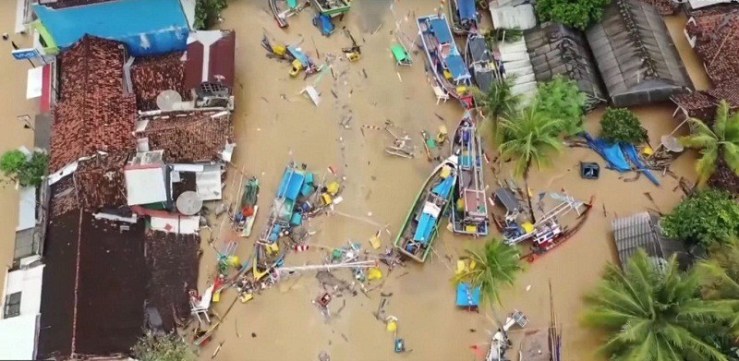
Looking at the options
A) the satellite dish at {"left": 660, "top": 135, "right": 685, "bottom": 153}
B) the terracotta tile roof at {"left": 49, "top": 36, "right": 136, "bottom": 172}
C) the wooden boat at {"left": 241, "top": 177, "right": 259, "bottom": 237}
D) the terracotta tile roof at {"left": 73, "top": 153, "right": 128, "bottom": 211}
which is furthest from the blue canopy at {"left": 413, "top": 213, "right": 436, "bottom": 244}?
the terracotta tile roof at {"left": 49, "top": 36, "right": 136, "bottom": 172}

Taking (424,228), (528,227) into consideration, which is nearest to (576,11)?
(528,227)

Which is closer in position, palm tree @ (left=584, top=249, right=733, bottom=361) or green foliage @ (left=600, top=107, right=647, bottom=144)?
palm tree @ (left=584, top=249, right=733, bottom=361)

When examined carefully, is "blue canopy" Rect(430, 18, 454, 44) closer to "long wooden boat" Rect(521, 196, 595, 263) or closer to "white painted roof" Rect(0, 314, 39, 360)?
"long wooden boat" Rect(521, 196, 595, 263)

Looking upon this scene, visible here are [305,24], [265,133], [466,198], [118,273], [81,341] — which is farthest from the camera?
[305,24]

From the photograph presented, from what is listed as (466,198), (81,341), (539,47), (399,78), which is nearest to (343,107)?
(399,78)

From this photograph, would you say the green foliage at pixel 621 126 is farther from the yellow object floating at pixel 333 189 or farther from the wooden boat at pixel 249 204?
the wooden boat at pixel 249 204

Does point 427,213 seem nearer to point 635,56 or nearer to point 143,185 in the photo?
point 143,185

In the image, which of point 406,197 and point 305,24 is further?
point 305,24

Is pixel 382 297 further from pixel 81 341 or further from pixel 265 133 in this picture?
pixel 81 341

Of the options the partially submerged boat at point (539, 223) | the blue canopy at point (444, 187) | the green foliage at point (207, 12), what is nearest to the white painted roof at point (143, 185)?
the green foliage at point (207, 12)
